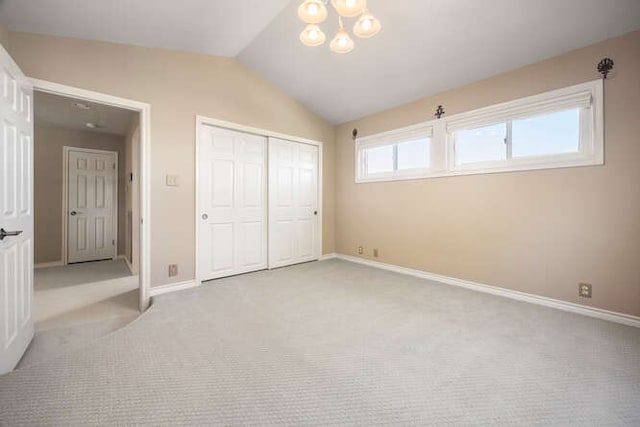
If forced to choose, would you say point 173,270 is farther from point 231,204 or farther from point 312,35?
point 312,35

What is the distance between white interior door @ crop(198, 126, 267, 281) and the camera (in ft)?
11.0

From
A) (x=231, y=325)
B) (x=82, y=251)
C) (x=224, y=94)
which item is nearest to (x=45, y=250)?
(x=82, y=251)

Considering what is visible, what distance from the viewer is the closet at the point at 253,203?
3.39 m

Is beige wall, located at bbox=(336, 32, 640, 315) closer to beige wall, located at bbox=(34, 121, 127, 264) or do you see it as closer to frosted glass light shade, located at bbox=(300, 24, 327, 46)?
frosted glass light shade, located at bbox=(300, 24, 327, 46)

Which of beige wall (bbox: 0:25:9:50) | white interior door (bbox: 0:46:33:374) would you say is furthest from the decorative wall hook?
beige wall (bbox: 0:25:9:50)

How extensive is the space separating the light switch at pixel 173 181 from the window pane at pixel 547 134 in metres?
3.71

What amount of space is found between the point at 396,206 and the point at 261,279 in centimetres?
216

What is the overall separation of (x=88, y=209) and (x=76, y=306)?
2.96 metres

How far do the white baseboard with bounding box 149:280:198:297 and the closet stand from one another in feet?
0.52

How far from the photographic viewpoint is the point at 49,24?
222 centimetres

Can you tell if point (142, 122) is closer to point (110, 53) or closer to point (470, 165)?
point (110, 53)

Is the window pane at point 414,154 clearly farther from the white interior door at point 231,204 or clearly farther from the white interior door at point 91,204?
the white interior door at point 91,204

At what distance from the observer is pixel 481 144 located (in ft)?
10.3

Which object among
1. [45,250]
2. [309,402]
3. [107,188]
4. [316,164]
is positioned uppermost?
[316,164]
